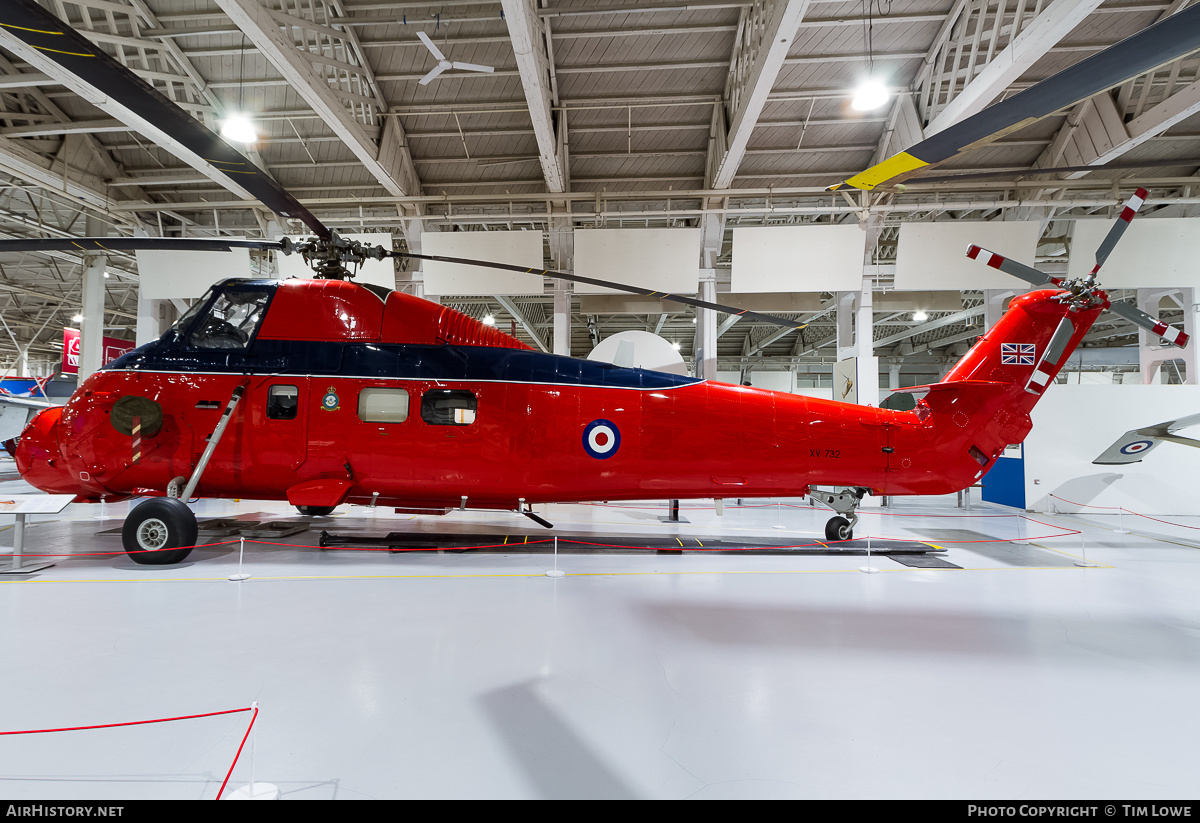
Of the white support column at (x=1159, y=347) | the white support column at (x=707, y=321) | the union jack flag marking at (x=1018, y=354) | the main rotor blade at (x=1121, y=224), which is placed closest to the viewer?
the main rotor blade at (x=1121, y=224)

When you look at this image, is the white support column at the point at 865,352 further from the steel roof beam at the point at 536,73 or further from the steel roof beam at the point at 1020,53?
the steel roof beam at the point at 536,73

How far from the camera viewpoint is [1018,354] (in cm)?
580

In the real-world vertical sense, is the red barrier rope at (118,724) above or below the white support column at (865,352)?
below

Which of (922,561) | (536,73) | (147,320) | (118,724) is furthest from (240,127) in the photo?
(922,561)

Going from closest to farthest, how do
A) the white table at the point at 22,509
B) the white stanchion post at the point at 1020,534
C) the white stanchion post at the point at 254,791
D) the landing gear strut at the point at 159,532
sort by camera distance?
the white stanchion post at the point at 254,791
the white table at the point at 22,509
the landing gear strut at the point at 159,532
the white stanchion post at the point at 1020,534

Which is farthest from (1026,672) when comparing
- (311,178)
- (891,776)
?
(311,178)

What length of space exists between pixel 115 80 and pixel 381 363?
284 cm

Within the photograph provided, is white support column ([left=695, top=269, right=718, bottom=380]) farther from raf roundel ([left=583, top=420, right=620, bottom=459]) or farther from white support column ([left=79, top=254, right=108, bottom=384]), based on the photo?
white support column ([left=79, top=254, right=108, bottom=384])

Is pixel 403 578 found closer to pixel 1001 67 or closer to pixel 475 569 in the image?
pixel 475 569

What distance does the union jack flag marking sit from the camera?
579cm

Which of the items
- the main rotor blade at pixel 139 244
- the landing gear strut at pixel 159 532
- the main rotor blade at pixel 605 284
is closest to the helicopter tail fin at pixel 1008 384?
the main rotor blade at pixel 605 284

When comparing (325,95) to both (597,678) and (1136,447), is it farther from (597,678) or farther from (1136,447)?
(1136,447)

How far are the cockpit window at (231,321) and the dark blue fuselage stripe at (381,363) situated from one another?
0.12m

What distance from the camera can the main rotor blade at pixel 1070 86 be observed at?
8.21 feet
